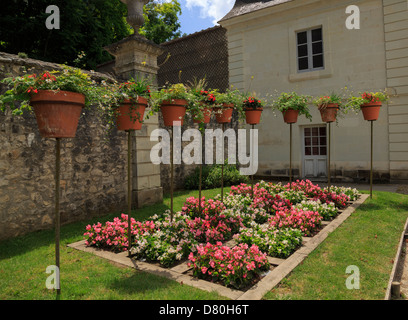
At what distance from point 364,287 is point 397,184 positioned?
26.4 feet

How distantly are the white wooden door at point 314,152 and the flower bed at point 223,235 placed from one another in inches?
179

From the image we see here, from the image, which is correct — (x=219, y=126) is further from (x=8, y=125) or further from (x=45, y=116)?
(x=45, y=116)

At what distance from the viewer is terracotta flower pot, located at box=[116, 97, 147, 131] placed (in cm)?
402

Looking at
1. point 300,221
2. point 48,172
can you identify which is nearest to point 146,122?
point 48,172

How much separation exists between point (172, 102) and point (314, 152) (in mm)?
8376

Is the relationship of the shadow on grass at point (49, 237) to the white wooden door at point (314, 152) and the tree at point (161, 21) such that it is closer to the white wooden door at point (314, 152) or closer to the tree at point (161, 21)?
the white wooden door at point (314, 152)

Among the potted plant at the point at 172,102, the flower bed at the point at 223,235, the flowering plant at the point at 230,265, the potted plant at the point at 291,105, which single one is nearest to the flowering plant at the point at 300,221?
the flower bed at the point at 223,235

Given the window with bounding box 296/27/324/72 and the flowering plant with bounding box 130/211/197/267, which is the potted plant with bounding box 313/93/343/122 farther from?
the window with bounding box 296/27/324/72

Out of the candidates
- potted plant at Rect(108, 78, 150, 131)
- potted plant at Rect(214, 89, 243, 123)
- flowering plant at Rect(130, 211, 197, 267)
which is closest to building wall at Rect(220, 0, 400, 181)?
potted plant at Rect(214, 89, 243, 123)

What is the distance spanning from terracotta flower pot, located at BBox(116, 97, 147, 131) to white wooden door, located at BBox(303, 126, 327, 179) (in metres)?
8.83

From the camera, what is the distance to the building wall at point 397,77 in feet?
31.7

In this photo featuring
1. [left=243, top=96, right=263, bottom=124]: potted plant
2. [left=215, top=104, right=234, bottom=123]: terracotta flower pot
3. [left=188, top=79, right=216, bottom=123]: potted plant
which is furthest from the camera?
[left=243, top=96, right=263, bottom=124]: potted plant

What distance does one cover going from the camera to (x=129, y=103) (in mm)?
4012

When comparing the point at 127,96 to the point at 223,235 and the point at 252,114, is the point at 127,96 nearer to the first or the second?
the point at 223,235
